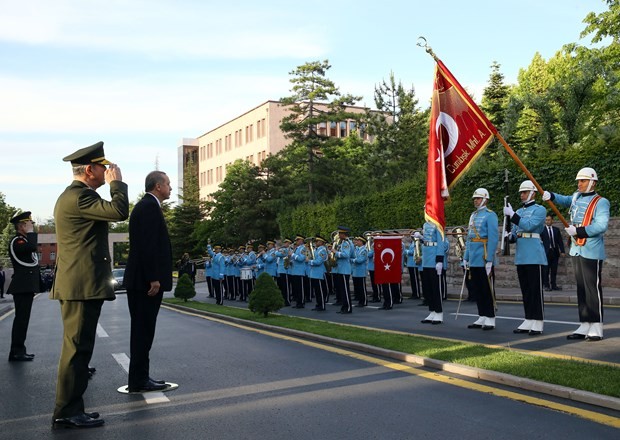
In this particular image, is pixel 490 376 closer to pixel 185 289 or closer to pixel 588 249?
pixel 588 249

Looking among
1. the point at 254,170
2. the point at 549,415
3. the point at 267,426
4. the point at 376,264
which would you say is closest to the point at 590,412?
the point at 549,415

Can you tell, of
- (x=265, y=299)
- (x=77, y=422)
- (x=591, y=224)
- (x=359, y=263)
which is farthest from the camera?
(x=359, y=263)

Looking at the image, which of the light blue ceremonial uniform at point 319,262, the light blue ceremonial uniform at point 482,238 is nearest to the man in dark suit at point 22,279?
the light blue ceremonial uniform at point 482,238

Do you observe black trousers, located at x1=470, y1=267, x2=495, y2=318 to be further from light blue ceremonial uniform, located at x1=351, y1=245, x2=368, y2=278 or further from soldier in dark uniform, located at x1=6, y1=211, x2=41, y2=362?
light blue ceremonial uniform, located at x1=351, y1=245, x2=368, y2=278

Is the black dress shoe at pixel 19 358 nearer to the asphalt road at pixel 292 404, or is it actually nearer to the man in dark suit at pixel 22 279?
the man in dark suit at pixel 22 279

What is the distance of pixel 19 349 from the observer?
950 centimetres

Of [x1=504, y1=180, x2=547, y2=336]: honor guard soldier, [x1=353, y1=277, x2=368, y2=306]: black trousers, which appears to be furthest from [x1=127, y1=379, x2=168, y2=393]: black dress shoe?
[x1=353, y1=277, x2=368, y2=306]: black trousers

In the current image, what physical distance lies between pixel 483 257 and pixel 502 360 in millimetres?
3973

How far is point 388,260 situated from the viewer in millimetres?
18438

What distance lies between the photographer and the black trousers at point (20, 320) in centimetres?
940

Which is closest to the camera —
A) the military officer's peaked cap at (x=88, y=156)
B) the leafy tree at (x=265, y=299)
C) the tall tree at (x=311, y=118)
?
the military officer's peaked cap at (x=88, y=156)

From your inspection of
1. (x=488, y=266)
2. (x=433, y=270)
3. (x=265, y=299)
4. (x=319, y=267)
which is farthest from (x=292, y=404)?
(x=319, y=267)

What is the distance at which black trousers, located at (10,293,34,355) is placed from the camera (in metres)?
9.40

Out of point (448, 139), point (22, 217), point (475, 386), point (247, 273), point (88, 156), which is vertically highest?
point (448, 139)
